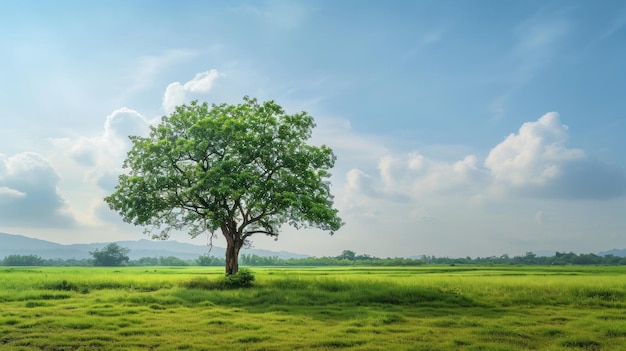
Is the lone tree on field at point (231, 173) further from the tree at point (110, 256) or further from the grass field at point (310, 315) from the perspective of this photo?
the tree at point (110, 256)

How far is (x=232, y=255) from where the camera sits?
37000mm

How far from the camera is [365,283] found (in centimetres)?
3309

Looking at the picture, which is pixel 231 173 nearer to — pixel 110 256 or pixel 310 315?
pixel 310 315

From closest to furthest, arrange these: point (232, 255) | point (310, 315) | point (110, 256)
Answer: point (310, 315), point (232, 255), point (110, 256)

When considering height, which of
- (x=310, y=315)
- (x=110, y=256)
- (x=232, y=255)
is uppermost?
(x=232, y=255)

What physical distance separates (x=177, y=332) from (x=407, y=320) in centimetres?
1037

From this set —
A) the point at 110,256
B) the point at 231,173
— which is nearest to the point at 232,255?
the point at 231,173

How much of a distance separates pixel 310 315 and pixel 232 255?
15747 millimetres

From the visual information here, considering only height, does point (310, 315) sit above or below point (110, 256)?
below

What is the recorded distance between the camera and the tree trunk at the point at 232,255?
36.8 m

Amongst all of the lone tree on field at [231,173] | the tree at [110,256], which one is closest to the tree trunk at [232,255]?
the lone tree on field at [231,173]

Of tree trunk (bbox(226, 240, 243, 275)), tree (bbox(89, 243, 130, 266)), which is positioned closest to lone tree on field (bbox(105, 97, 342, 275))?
tree trunk (bbox(226, 240, 243, 275))

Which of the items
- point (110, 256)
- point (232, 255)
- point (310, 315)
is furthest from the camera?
point (110, 256)

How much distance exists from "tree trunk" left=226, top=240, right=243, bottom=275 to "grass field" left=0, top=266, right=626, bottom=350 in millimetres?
2869
